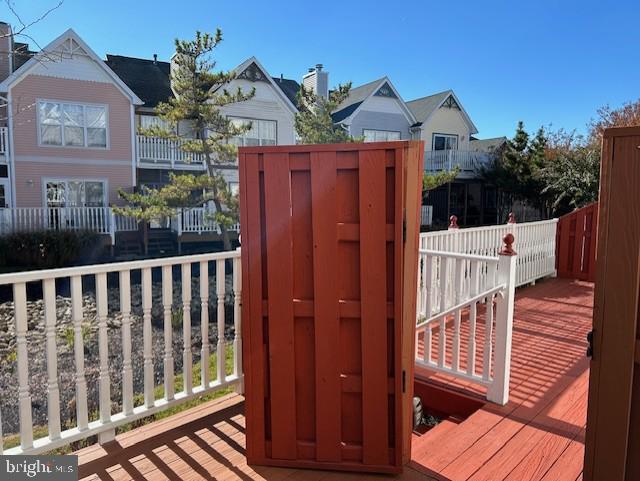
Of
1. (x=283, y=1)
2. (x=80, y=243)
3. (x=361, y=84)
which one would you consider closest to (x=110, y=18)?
(x=283, y=1)

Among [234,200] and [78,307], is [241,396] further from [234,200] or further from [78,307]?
[234,200]

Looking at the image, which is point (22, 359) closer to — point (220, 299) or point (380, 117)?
point (220, 299)

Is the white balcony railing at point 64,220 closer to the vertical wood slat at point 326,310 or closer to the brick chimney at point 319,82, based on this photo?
the brick chimney at point 319,82

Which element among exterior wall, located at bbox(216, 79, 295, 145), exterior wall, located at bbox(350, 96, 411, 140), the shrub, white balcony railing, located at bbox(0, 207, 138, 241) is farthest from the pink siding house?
exterior wall, located at bbox(350, 96, 411, 140)

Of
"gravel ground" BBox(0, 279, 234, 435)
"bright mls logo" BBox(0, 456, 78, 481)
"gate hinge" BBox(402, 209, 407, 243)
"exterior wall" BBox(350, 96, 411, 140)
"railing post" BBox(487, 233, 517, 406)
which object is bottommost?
"gravel ground" BBox(0, 279, 234, 435)

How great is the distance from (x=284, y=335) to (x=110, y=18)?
5.12 m

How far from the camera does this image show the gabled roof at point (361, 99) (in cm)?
1783

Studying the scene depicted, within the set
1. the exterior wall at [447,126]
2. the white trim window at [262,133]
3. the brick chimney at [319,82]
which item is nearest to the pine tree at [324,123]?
the brick chimney at [319,82]

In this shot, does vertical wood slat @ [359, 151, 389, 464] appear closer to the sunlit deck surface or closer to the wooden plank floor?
the sunlit deck surface

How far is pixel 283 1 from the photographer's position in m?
7.25

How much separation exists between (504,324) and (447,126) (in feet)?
60.7

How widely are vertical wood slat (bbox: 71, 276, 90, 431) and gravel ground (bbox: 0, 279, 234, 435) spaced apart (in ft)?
5.34

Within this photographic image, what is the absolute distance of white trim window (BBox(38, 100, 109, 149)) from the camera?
42.8ft

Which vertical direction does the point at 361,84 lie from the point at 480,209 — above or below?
above
